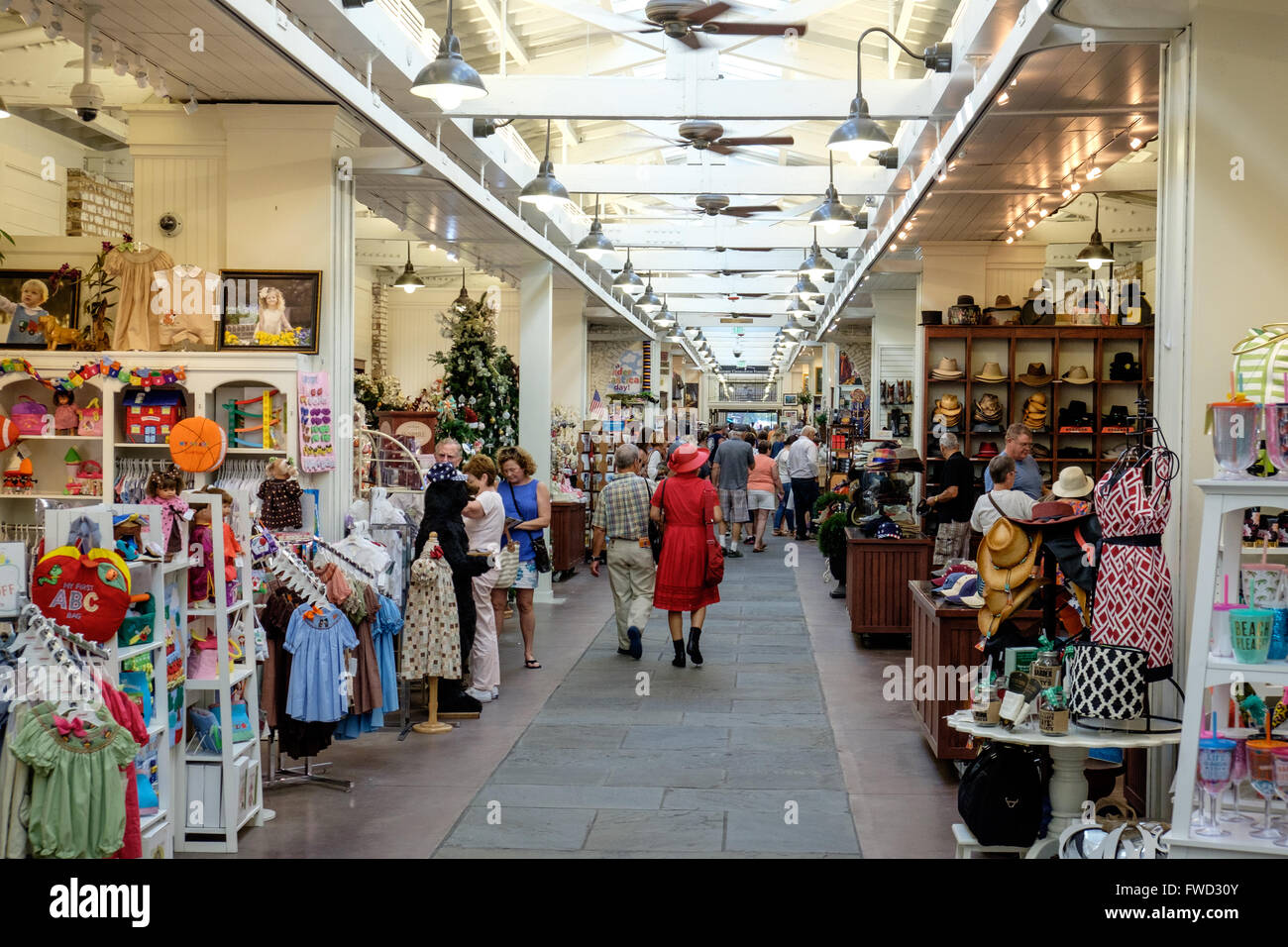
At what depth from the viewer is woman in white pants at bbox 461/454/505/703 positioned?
7.54 meters

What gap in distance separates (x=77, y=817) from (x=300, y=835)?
1.48m

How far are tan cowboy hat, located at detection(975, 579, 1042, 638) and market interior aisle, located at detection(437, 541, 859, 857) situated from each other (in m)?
1.04

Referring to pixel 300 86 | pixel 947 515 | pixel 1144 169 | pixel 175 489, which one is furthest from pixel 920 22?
pixel 175 489

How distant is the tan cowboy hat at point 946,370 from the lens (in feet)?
38.5

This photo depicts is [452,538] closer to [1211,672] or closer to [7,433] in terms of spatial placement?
[7,433]

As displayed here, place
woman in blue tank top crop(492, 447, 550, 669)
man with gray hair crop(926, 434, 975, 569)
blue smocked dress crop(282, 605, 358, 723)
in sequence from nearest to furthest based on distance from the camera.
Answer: blue smocked dress crop(282, 605, 358, 723) < woman in blue tank top crop(492, 447, 550, 669) < man with gray hair crop(926, 434, 975, 569)

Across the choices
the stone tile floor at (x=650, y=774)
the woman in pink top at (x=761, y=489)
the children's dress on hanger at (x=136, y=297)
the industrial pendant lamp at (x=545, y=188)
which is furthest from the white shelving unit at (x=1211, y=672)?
the woman in pink top at (x=761, y=489)

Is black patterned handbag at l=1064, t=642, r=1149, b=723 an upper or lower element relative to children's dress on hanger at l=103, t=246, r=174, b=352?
lower

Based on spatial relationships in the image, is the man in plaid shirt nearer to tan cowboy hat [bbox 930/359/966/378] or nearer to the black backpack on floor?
tan cowboy hat [bbox 930/359/966/378]

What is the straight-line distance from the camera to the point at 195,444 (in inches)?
253

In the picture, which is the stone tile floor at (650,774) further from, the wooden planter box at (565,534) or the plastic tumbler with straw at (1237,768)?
the wooden planter box at (565,534)

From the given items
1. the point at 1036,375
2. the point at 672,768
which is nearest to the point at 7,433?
the point at 672,768

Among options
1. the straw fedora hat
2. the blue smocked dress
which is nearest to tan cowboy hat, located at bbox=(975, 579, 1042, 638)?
the straw fedora hat
